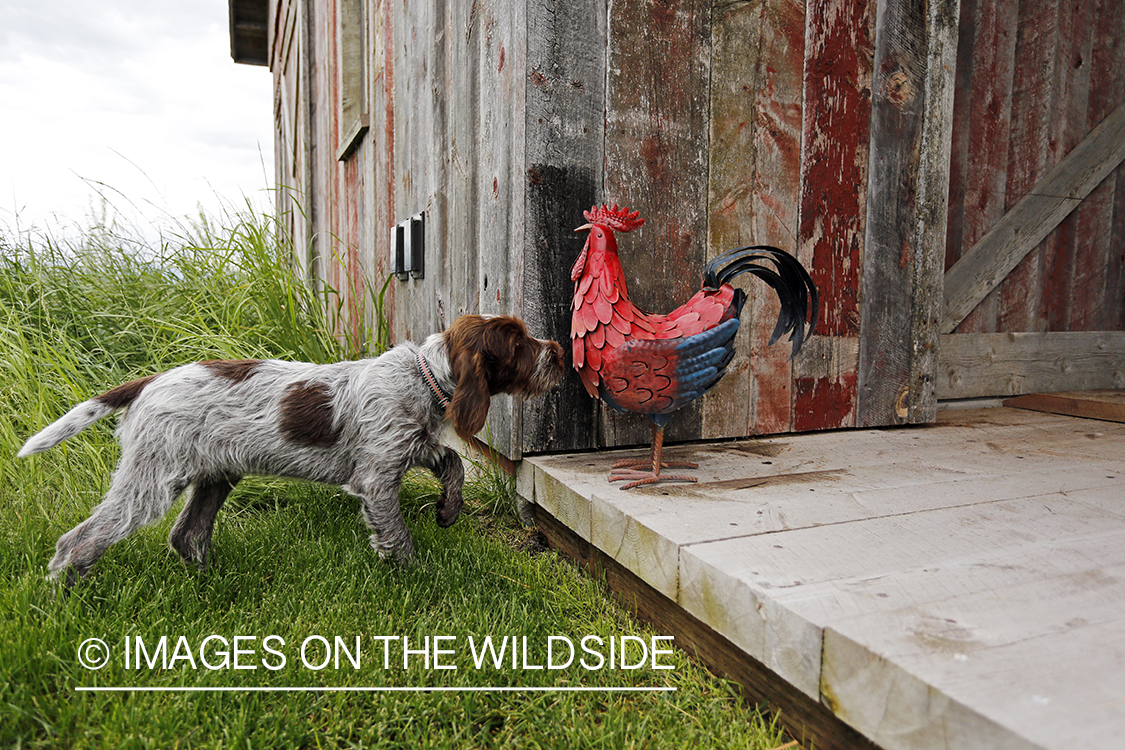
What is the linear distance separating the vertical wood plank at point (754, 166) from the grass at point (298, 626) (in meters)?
1.10

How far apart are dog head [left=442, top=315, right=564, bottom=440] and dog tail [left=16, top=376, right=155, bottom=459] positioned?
3.14ft

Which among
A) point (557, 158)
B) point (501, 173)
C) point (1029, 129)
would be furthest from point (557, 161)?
point (1029, 129)

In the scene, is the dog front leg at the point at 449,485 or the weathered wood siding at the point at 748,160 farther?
the weathered wood siding at the point at 748,160

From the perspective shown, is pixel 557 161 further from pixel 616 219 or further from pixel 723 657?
pixel 723 657

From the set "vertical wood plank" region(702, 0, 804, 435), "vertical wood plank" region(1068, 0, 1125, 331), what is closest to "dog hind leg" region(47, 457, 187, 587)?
"vertical wood plank" region(702, 0, 804, 435)

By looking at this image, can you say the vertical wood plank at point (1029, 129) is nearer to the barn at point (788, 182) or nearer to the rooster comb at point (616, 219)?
the barn at point (788, 182)

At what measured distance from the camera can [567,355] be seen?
A: 2693 millimetres

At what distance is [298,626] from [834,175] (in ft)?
8.79

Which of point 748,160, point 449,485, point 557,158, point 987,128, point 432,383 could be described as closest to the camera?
point 432,383

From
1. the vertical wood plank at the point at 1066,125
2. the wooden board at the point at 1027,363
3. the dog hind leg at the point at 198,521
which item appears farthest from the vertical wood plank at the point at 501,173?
the vertical wood plank at the point at 1066,125

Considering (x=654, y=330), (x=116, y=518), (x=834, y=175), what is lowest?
(x=116, y=518)

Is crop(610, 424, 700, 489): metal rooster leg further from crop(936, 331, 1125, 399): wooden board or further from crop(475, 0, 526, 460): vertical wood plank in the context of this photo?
crop(936, 331, 1125, 399): wooden board

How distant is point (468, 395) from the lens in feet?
6.99

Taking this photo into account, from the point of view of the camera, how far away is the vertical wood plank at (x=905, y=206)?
311 cm
